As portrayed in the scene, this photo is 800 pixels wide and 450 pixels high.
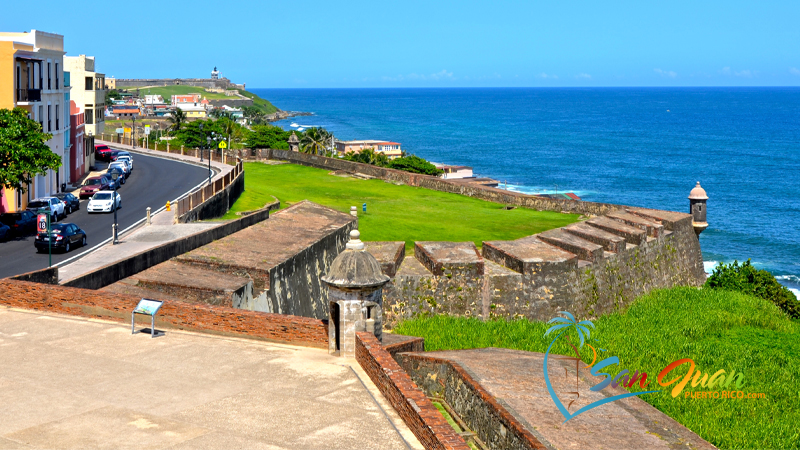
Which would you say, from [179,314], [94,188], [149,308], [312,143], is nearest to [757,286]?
[179,314]

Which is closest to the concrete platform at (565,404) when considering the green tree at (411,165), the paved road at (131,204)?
the paved road at (131,204)

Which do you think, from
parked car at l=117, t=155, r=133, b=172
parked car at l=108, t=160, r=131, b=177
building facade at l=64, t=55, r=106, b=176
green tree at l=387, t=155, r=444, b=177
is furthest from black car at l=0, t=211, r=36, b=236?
green tree at l=387, t=155, r=444, b=177

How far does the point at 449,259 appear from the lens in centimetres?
3130

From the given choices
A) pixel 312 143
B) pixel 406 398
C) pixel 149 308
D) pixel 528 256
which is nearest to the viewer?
pixel 406 398

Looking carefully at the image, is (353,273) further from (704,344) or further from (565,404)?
(704,344)

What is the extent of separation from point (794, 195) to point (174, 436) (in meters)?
104

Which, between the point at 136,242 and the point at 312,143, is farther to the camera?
the point at 312,143

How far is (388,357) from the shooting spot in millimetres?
15492

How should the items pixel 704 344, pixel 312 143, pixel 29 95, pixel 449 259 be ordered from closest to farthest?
pixel 704 344
pixel 449 259
pixel 29 95
pixel 312 143

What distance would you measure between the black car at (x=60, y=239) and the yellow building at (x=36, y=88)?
7162 millimetres

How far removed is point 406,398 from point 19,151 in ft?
94.5

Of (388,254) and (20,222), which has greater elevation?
(388,254)

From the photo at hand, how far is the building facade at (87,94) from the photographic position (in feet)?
212

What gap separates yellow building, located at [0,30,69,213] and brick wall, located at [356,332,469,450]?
93.8 feet
